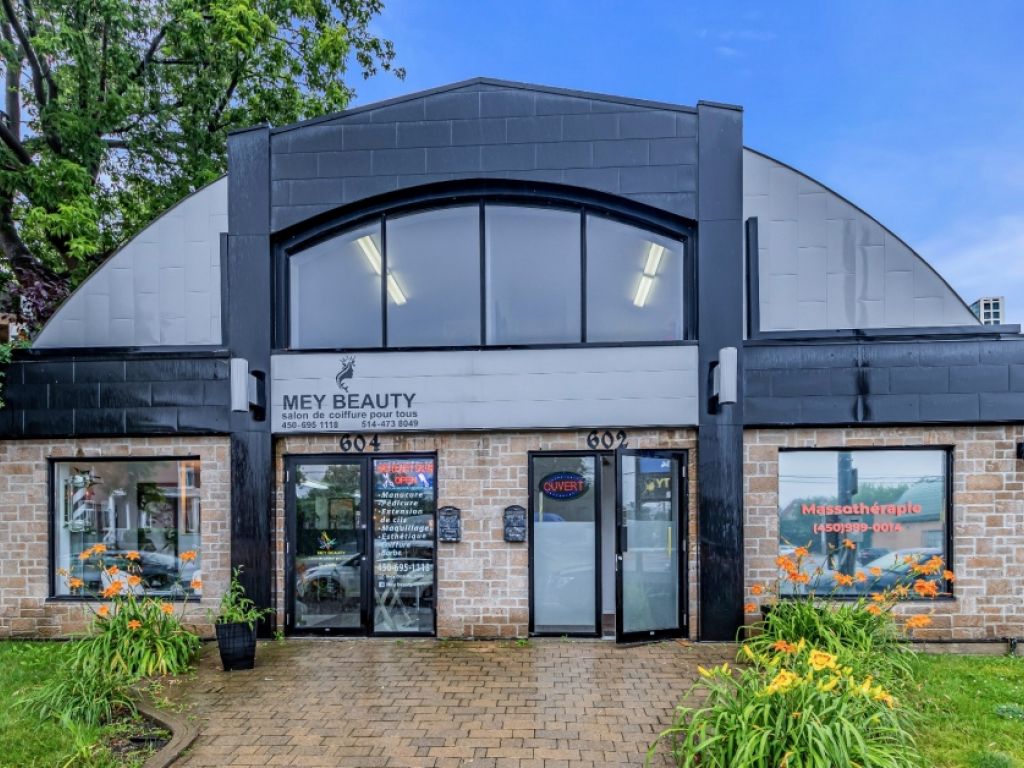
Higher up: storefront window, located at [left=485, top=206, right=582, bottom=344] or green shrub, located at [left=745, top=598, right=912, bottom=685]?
storefront window, located at [left=485, top=206, right=582, bottom=344]

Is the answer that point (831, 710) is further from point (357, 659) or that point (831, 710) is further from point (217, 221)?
point (217, 221)

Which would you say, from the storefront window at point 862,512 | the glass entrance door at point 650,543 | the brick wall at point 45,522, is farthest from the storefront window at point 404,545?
the storefront window at point 862,512

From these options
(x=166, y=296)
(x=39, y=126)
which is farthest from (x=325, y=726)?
(x=39, y=126)

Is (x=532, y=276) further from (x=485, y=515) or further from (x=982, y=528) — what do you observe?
(x=982, y=528)

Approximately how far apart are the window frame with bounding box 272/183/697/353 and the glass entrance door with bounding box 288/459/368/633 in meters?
1.52

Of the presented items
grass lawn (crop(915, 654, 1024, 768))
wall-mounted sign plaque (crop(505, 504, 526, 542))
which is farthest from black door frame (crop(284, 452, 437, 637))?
grass lawn (crop(915, 654, 1024, 768))

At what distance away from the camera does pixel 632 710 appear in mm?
5320

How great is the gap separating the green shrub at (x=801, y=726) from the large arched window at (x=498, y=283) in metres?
4.15

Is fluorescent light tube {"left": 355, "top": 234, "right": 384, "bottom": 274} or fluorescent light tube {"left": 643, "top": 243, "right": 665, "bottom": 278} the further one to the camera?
fluorescent light tube {"left": 355, "top": 234, "right": 384, "bottom": 274}

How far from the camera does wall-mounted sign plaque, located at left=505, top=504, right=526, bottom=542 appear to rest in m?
7.44

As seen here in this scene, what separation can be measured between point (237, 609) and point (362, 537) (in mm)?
1507

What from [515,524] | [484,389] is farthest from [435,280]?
[515,524]

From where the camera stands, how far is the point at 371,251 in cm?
789

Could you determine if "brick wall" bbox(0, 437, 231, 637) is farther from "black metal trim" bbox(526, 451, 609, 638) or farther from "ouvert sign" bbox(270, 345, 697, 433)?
"black metal trim" bbox(526, 451, 609, 638)
